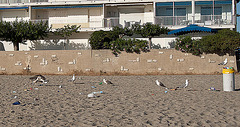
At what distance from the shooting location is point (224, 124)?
5.81 m

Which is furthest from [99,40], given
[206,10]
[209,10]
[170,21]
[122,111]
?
[122,111]

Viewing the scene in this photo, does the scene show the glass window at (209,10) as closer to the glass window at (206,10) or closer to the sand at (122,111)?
the glass window at (206,10)

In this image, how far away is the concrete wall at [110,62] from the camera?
64.0ft

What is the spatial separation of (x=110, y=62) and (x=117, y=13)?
486 inches

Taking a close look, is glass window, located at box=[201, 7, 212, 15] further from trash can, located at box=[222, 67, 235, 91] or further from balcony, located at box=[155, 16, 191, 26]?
trash can, located at box=[222, 67, 235, 91]

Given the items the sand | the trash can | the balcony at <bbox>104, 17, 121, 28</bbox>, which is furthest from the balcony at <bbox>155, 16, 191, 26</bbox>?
the sand

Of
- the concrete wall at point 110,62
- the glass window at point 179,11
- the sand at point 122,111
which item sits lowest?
the sand at point 122,111

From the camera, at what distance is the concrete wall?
64.0 ft

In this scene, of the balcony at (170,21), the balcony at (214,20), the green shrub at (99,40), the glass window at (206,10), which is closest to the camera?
the green shrub at (99,40)

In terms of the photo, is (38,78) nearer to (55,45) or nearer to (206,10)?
(55,45)

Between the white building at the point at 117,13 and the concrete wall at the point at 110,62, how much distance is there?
29.0ft

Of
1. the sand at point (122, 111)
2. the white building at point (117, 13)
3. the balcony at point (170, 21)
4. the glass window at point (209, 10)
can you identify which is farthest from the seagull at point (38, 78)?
the glass window at point (209, 10)

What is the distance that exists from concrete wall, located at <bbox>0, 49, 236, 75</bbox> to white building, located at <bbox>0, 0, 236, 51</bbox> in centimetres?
883

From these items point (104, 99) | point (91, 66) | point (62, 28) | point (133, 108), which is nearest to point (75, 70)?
point (91, 66)
